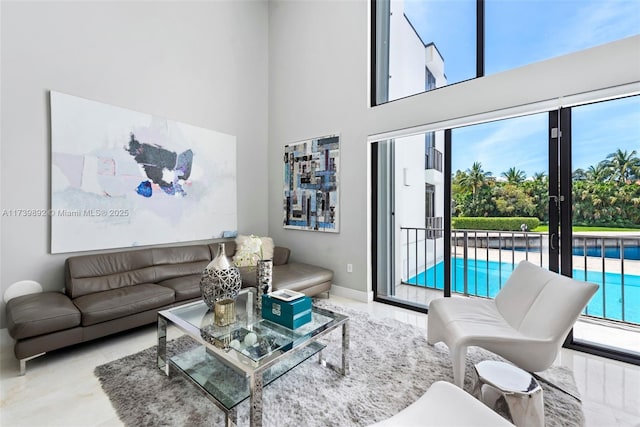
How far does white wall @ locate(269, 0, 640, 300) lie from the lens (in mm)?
2211

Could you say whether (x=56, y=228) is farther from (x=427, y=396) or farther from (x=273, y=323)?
(x=427, y=396)

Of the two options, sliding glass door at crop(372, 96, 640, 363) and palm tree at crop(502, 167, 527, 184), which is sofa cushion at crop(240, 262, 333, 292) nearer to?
sliding glass door at crop(372, 96, 640, 363)

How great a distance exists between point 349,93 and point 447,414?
3346mm

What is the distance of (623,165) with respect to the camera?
216 cm

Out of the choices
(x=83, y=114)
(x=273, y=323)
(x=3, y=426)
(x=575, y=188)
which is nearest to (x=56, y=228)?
(x=83, y=114)

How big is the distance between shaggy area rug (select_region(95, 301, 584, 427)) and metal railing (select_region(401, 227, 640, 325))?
110 cm

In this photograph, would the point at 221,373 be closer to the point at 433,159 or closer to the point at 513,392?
the point at 513,392

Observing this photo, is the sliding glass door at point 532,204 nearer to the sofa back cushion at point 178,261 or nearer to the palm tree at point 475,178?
the palm tree at point 475,178

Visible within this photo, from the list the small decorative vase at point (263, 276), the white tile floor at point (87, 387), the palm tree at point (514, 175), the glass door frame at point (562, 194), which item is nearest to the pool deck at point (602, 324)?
the glass door frame at point (562, 194)

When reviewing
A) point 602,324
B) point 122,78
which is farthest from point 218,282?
point 602,324

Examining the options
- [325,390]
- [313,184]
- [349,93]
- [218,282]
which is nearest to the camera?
[325,390]

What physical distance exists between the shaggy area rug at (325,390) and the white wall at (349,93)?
138 cm

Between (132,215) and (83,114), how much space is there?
1058 millimetres

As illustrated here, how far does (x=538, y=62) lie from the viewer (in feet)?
7.66
